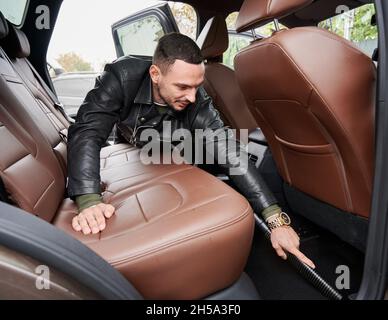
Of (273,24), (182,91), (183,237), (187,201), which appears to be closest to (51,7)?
(182,91)

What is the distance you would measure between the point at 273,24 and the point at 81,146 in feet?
2.22

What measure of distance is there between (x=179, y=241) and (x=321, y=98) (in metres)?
0.51

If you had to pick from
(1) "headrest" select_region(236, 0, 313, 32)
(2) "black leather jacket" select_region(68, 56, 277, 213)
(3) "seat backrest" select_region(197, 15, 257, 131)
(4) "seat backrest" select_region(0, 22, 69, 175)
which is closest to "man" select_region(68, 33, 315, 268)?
(2) "black leather jacket" select_region(68, 56, 277, 213)

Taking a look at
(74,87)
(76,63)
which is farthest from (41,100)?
(76,63)

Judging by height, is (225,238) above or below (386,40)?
below

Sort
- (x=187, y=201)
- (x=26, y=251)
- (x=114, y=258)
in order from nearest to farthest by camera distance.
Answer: (x=26, y=251), (x=114, y=258), (x=187, y=201)

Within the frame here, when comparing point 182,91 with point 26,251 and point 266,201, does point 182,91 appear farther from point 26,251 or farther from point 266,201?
point 26,251

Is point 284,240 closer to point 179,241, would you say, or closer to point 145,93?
point 179,241

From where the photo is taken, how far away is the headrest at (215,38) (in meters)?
1.91

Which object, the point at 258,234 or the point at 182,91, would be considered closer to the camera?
the point at 182,91

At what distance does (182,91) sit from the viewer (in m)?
1.06

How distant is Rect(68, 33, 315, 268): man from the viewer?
90 centimetres

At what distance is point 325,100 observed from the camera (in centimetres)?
83

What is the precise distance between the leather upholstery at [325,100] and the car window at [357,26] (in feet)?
0.64
